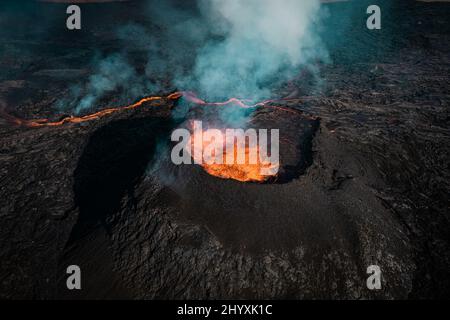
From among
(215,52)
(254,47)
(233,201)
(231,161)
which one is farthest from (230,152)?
(254,47)

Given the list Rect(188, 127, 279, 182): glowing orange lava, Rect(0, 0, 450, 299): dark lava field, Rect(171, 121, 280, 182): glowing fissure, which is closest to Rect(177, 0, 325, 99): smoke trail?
Rect(0, 0, 450, 299): dark lava field

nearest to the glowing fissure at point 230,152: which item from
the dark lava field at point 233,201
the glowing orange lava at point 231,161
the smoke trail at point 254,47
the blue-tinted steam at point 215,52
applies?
the glowing orange lava at point 231,161

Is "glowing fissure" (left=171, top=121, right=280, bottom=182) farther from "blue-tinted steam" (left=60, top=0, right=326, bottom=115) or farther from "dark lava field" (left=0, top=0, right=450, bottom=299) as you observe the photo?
"blue-tinted steam" (left=60, top=0, right=326, bottom=115)

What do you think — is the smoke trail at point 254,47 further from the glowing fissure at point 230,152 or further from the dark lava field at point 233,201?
the glowing fissure at point 230,152

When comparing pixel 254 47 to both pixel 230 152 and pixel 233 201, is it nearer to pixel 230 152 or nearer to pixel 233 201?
pixel 230 152

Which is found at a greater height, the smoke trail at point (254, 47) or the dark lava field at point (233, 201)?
the smoke trail at point (254, 47)

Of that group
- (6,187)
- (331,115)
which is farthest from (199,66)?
(6,187)
